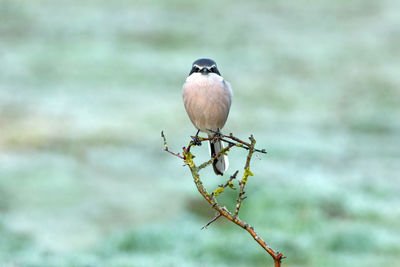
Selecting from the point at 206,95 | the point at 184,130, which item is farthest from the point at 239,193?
the point at 184,130

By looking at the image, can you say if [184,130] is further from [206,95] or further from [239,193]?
[239,193]

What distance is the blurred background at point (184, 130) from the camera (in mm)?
13148

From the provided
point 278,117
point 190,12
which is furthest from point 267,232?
point 190,12

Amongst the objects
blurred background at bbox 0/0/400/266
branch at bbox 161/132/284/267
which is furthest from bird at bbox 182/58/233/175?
blurred background at bbox 0/0/400/266

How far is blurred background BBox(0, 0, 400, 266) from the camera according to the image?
518 inches

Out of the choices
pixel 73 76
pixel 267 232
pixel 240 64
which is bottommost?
pixel 267 232

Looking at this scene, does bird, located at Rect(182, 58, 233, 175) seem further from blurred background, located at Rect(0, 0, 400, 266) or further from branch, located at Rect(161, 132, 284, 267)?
blurred background, located at Rect(0, 0, 400, 266)

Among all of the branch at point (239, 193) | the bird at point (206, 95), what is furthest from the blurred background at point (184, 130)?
the bird at point (206, 95)

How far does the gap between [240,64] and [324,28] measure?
8.48m

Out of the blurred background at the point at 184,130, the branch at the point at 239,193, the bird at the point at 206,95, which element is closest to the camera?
the branch at the point at 239,193

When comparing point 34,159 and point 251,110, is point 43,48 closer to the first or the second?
point 251,110

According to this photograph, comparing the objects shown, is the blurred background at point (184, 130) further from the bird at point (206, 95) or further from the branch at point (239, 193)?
the bird at point (206, 95)

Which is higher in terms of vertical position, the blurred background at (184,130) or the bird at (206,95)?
the blurred background at (184,130)

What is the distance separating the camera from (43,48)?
32.2 m
